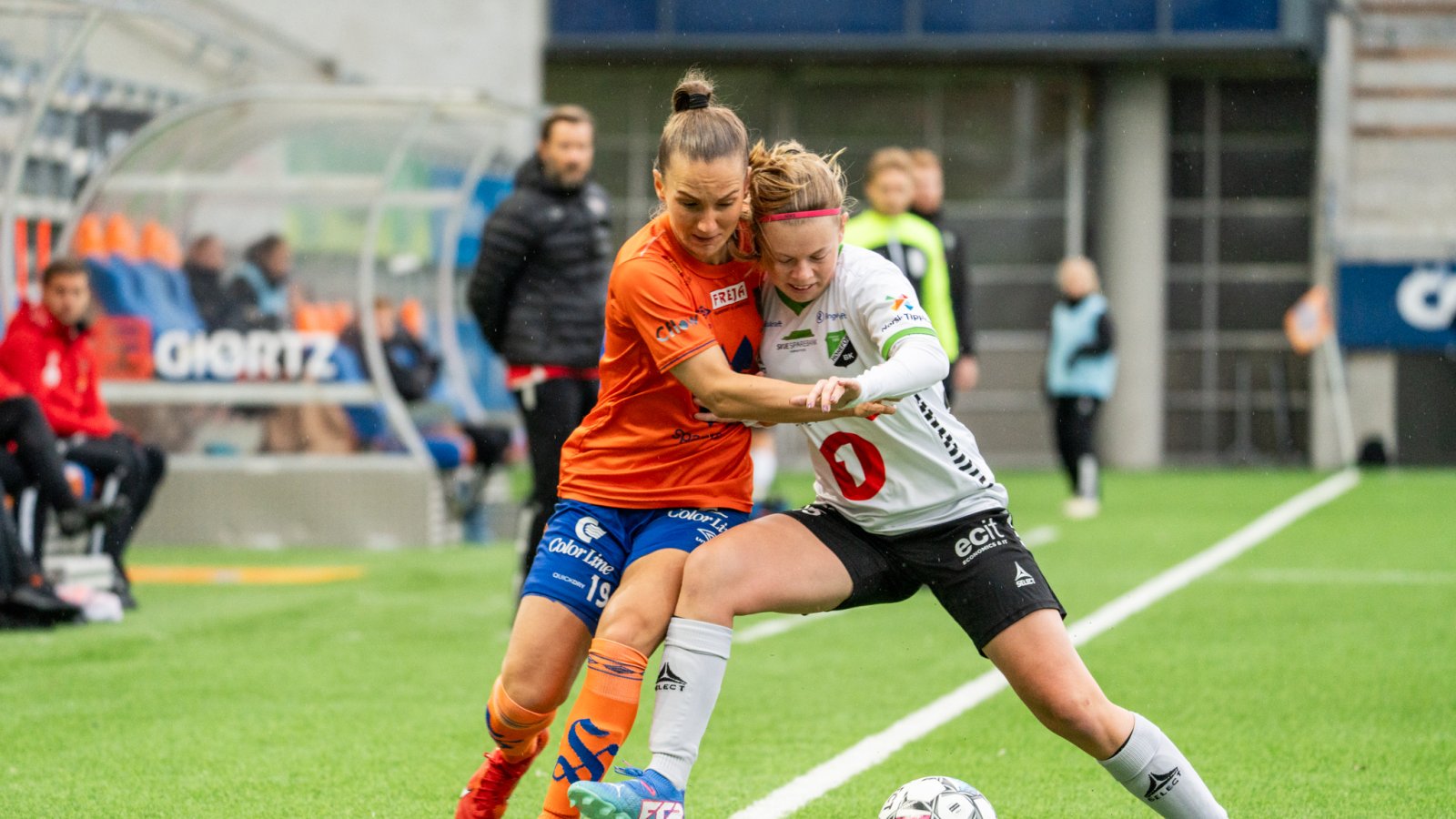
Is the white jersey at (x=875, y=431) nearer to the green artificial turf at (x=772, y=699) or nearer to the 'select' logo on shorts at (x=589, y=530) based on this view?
the 'select' logo on shorts at (x=589, y=530)

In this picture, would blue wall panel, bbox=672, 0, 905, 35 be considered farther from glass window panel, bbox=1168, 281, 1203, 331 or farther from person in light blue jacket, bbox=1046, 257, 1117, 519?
person in light blue jacket, bbox=1046, 257, 1117, 519

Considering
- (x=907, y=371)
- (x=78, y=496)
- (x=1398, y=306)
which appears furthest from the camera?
(x=1398, y=306)

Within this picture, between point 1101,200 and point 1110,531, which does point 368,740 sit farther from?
point 1101,200

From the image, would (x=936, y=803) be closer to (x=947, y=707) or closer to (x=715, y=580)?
(x=715, y=580)

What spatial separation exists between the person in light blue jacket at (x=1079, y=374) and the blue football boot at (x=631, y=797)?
11.8 metres

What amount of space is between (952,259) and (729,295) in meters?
5.72

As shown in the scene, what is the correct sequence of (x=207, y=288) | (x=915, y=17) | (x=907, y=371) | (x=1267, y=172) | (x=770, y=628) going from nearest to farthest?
(x=907, y=371), (x=770, y=628), (x=207, y=288), (x=915, y=17), (x=1267, y=172)

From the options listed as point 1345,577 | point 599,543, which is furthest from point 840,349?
point 1345,577

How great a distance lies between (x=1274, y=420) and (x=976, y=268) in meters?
4.38

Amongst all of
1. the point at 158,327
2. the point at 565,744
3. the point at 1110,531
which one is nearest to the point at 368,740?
the point at 565,744

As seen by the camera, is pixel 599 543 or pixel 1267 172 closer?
pixel 599 543

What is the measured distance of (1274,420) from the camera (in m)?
24.4

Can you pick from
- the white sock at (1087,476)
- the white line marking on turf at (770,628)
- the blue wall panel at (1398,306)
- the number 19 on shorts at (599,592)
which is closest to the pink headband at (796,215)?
the number 19 on shorts at (599,592)

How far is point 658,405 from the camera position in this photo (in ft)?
14.9
